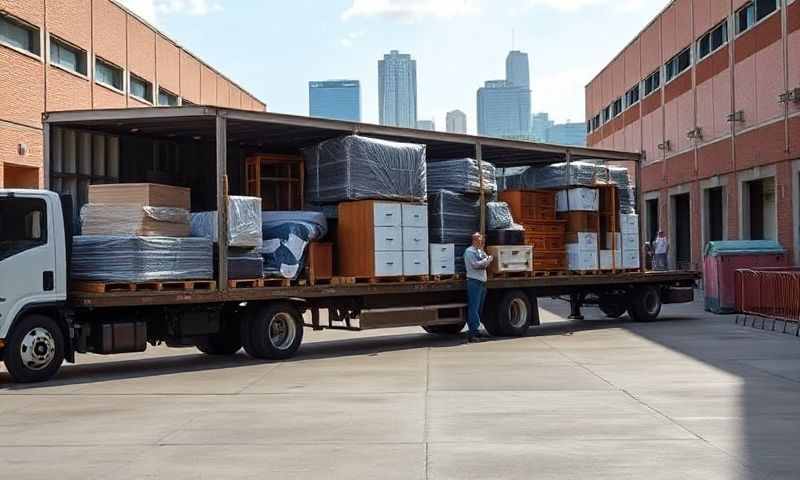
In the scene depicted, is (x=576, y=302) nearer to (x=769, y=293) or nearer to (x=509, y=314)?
(x=509, y=314)

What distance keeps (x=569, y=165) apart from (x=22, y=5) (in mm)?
15181

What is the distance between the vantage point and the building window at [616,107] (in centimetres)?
5144

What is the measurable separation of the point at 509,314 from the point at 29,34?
16044mm

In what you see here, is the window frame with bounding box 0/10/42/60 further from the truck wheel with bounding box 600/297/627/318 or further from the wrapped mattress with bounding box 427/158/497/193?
the truck wheel with bounding box 600/297/627/318

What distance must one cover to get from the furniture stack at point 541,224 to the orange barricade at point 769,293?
4158mm

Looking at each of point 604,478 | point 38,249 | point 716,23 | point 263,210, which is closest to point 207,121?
point 263,210

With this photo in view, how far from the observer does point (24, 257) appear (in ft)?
40.9

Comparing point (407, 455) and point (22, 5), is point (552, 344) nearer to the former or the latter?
point (407, 455)

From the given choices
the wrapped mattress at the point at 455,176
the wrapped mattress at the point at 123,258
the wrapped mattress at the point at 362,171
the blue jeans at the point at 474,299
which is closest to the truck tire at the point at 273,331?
the wrapped mattress at the point at 123,258

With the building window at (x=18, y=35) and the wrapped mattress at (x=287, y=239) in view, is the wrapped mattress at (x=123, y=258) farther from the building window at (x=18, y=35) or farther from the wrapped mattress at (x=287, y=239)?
the building window at (x=18, y=35)

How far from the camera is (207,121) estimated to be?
14734 mm

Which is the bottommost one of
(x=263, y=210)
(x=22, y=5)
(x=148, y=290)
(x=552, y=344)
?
(x=552, y=344)

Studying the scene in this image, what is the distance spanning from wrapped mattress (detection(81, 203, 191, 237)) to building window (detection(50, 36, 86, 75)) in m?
16.6

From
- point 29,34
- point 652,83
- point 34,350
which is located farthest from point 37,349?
point 652,83
